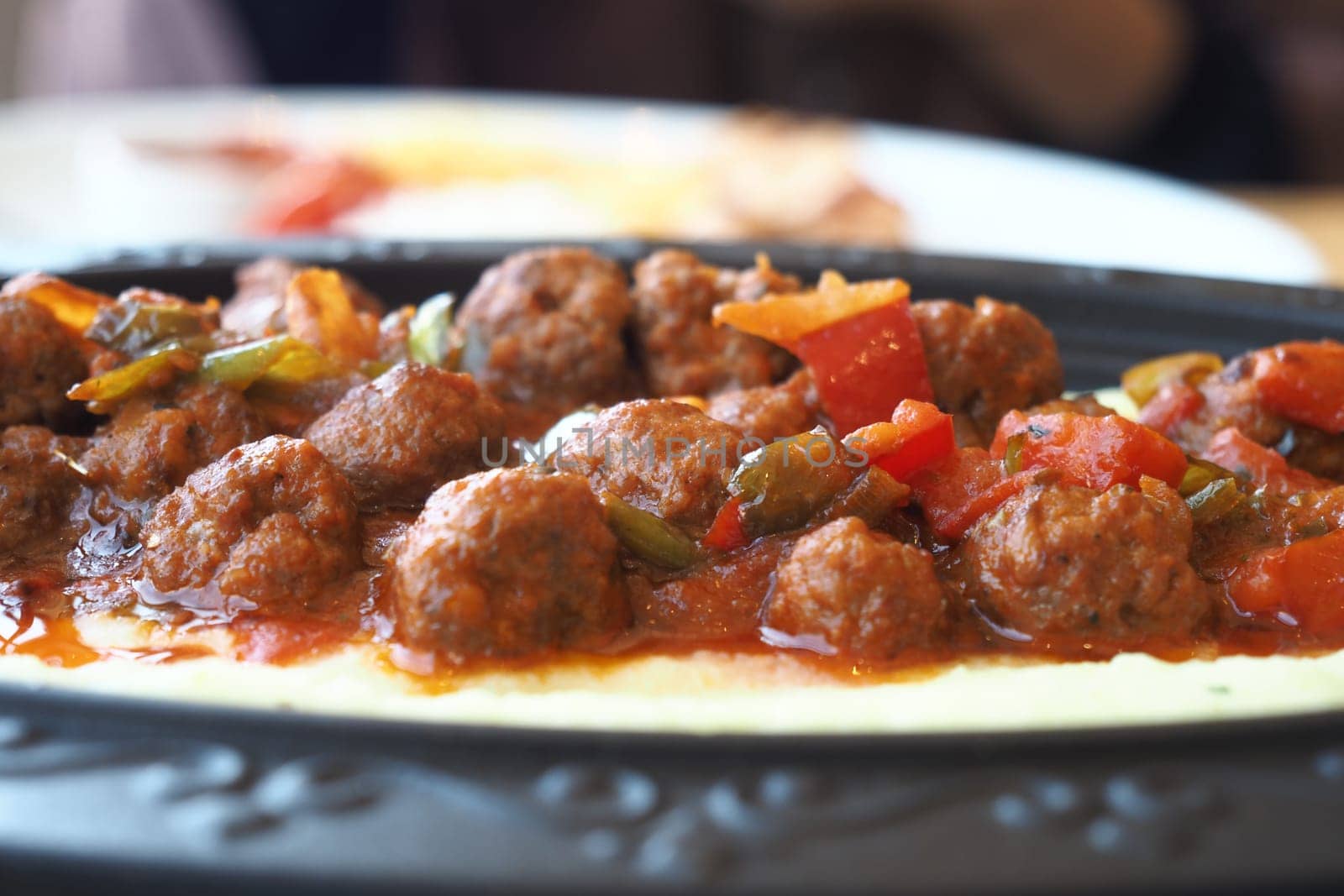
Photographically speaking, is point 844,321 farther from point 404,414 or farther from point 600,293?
point 404,414

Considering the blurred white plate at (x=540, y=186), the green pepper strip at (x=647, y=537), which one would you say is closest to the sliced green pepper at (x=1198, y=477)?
the green pepper strip at (x=647, y=537)

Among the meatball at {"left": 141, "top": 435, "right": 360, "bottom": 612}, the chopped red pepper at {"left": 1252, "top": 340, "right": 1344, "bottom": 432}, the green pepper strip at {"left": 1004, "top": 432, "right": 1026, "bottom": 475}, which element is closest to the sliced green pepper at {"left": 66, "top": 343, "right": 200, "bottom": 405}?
the meatball at {"left": 141, "top": 435, "right": 360, "bottom": 612}

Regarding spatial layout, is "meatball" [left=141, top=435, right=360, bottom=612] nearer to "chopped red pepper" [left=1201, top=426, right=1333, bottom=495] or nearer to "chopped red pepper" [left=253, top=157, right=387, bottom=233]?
"chopped red pepper" [left=1201, top=426, right=1333, bottom=495]

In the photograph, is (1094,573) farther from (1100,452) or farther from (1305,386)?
(1305,386)

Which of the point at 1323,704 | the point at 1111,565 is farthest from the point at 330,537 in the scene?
the point at 1323,704

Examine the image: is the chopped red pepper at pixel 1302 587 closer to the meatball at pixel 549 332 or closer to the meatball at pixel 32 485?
the meatball at pixel 549 332

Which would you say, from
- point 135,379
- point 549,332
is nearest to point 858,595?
point 549,332
